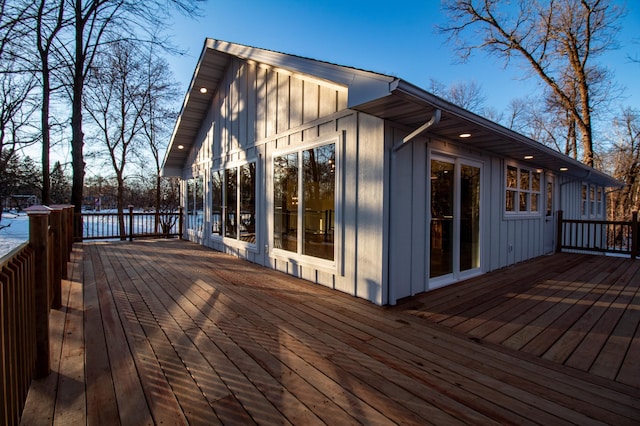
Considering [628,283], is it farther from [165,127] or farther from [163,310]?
[165,127]

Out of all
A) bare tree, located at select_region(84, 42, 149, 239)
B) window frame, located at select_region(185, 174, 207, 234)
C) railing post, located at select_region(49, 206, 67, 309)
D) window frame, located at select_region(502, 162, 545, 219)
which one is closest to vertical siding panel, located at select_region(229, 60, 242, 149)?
window frame, located at select_region(185, 174, 207, 234)

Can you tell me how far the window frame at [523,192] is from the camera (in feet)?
18.0

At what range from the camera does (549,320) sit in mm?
2934

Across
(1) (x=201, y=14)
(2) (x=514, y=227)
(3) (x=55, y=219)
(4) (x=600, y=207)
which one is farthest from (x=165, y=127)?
(4) (x=600, y=207)

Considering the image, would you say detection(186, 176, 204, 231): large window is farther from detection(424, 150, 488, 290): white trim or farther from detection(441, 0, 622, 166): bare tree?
detection(441, 0, 622, 166): bare tree

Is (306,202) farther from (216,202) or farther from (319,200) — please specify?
(216,202)

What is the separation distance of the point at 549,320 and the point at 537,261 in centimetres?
400

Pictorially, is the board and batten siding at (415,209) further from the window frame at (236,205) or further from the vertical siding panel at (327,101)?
the window frame at (236,205)

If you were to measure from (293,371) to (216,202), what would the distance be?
234 inches

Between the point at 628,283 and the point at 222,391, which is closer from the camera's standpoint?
the point at 222,391

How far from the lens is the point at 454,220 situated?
169 inches

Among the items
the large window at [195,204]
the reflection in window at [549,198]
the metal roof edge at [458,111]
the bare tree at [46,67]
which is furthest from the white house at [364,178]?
the bare tree at [46,67]

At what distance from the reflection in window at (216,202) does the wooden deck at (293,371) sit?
378 cm

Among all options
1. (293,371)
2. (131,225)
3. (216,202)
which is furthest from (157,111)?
(293,371)
